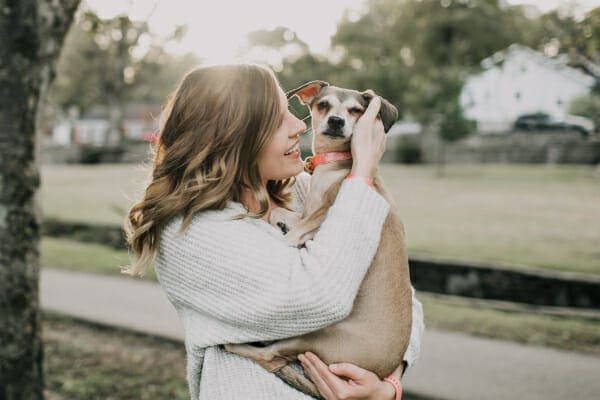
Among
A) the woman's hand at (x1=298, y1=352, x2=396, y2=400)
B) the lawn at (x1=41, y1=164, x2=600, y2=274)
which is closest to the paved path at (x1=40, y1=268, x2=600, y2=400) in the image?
the lawn at (x1=41, y1=164, x2=600, y2=274)

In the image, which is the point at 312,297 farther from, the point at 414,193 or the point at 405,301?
the point at 414,193

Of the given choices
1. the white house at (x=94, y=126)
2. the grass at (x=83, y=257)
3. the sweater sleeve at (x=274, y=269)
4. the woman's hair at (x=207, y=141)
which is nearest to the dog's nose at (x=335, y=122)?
the woman's hair at (x=207, y=141)

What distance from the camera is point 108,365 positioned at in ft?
19.7

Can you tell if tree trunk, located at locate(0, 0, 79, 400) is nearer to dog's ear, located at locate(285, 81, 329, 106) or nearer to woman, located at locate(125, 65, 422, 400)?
dog's ear, located at locate(285, 81, 329, 106)

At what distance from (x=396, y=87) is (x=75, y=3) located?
37.4 m

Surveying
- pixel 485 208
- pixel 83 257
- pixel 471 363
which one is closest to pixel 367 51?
pixel 485 208

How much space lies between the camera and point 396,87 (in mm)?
40156

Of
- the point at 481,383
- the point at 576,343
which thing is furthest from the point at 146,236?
the point at 576,343

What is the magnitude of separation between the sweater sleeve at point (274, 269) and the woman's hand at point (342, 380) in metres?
0.15

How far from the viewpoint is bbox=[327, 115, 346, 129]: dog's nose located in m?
→ 2.89

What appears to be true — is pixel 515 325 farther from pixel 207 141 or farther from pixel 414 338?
pixel 207 141

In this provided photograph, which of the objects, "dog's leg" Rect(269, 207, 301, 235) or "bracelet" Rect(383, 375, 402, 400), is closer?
"bracelet" Rect(383, 375, 402, 400)

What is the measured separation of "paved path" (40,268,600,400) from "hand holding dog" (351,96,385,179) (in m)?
3.43

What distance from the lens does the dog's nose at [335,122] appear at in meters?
2.89
